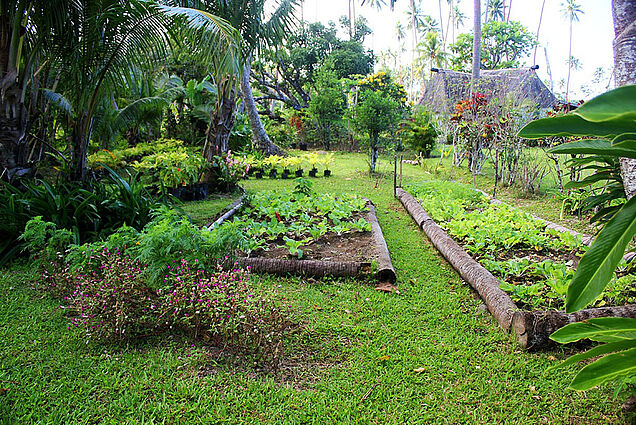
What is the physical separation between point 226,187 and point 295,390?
642 cm

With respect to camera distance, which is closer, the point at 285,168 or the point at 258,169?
the point at 285,168

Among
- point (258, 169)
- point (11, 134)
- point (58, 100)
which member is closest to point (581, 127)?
point (11, 134)

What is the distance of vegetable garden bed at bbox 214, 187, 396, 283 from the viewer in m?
4.14

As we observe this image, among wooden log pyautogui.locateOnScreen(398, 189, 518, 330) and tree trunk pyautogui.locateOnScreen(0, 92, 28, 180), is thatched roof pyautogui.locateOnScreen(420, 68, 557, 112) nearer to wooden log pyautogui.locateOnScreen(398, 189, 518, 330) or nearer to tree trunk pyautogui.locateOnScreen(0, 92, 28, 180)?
wooden log pyautogui.locateOnScreen(398, 189, 518, 330)

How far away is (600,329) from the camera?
1.61m

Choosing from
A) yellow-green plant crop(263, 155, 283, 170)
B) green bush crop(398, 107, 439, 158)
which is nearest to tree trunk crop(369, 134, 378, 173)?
yellow-green plant crop(263, 155, 283, 170)

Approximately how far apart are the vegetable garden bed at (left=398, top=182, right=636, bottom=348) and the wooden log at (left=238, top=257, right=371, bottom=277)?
1093 mm

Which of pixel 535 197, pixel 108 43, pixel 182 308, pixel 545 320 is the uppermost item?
pixel 108 43

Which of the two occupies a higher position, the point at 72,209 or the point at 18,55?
the point at 18,55

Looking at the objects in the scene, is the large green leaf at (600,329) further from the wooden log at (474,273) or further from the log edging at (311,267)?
the log edging at (311,267)

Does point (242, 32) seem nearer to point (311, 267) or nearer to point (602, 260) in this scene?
point (311, 267)

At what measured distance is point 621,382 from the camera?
7.16 feet

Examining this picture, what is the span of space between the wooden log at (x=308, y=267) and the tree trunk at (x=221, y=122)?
15.9ft

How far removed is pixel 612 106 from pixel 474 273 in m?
2.94
